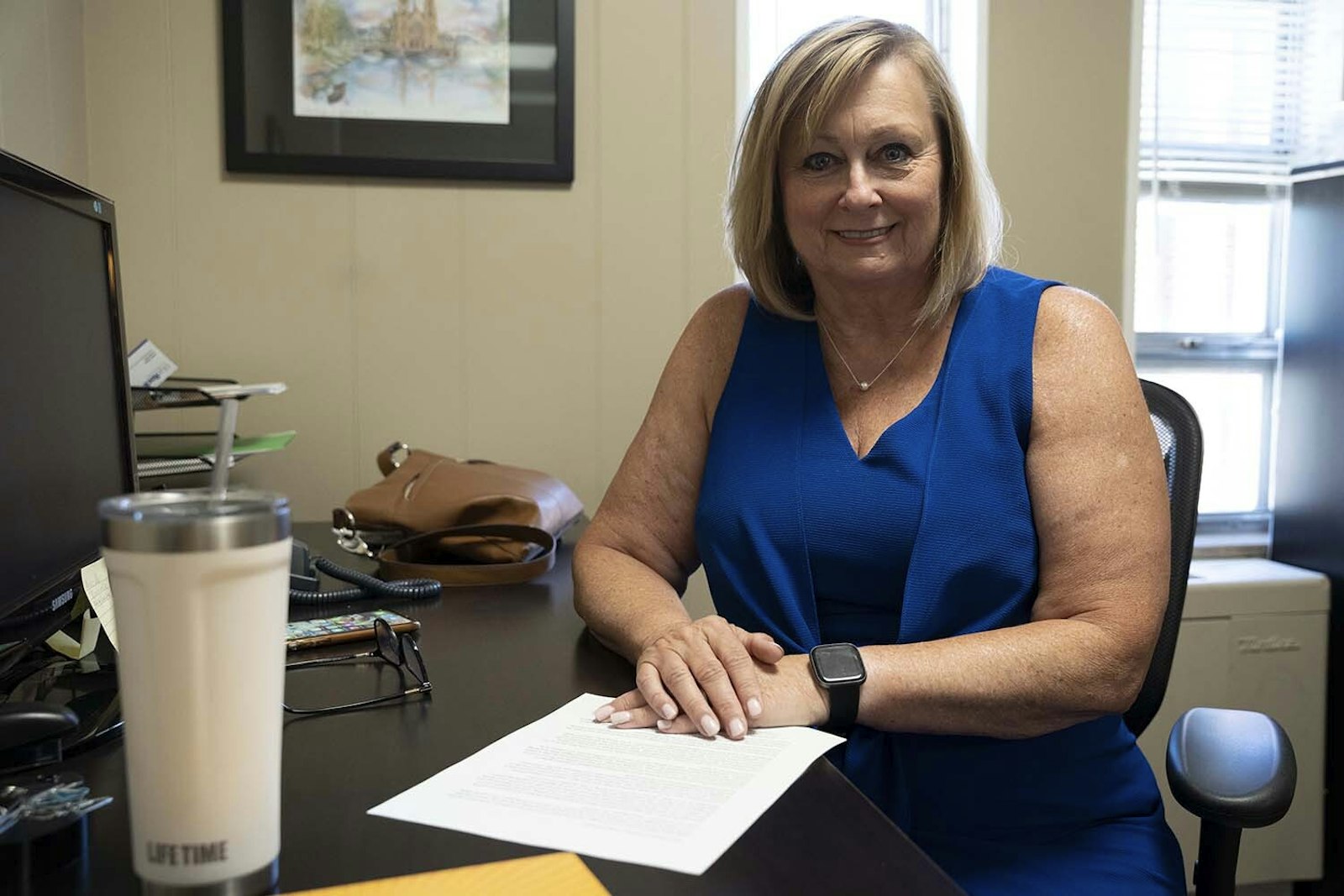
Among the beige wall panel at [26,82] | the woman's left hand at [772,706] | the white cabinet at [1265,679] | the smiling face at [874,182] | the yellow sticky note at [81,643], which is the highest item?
the beige wall panel at [26,82]

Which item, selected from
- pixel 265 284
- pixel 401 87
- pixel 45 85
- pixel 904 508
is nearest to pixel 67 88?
pixel 45 85

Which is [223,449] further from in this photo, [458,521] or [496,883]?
[458,521]

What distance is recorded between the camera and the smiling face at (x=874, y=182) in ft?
4.37

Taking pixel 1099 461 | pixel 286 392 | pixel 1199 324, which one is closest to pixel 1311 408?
pixel 1199 324

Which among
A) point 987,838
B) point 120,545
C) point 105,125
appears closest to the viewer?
point 120,545

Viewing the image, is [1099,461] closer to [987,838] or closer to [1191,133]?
[987,838]

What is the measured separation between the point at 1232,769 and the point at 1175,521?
342 millimetres

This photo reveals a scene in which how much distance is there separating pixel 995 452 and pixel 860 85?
463 mm

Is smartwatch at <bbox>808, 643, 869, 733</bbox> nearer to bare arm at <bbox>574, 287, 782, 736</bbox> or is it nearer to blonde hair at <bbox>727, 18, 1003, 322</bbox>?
bare arm at <bbox>574, 287, 782, 736</bbox>

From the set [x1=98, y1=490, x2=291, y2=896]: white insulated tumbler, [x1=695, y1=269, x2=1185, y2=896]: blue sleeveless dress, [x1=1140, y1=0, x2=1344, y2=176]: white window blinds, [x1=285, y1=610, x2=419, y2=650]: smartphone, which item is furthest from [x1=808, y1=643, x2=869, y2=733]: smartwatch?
[x1=1140, y1=0, x2=1344, y2=176]: white window blinds

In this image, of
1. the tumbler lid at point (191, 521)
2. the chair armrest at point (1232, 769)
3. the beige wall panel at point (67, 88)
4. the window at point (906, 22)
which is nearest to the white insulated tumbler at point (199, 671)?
the tumbler lid at point (191, 521)

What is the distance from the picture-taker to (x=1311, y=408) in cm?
248

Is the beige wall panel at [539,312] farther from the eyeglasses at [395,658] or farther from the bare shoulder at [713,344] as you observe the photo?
the eyeglasses at [395,658]

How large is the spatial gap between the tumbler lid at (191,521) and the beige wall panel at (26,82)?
4.54 ft
